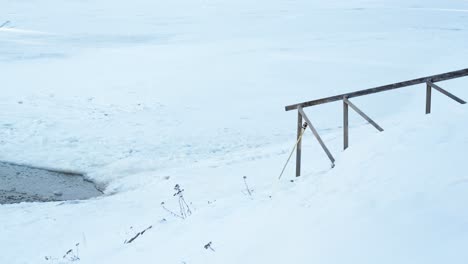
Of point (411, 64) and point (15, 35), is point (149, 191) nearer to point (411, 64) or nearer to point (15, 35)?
point (411, 64)

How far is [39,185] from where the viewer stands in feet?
31.8

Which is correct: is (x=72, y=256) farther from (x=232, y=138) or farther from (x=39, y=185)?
(x=232, y=138)

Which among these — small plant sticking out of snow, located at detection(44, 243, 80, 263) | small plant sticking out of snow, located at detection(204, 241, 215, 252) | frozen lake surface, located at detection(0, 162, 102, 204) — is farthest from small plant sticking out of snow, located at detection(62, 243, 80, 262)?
frozen lake surface, located at detection(0, 162, 102, 204)

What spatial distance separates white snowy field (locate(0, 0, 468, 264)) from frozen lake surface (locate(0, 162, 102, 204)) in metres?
0.30

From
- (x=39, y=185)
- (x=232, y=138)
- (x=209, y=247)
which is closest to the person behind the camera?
(x=209, y=247)

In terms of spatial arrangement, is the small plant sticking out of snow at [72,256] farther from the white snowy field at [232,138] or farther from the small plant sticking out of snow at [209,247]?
the small plant sticking out of snow at [209,247]

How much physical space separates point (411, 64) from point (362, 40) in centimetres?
616

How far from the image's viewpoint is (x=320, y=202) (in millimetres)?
4750

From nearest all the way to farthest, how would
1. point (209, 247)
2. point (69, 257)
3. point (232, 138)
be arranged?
point (209, 247) → point (69, 257) → point (232, 138)

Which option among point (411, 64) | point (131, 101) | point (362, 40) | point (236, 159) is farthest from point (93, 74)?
point (362, 40)

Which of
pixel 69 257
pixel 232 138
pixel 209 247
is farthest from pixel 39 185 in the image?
pixel 209 247

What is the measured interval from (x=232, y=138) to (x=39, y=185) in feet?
15.3

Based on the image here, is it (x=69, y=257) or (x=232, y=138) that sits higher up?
(x=69, y=257)

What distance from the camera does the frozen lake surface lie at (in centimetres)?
914
